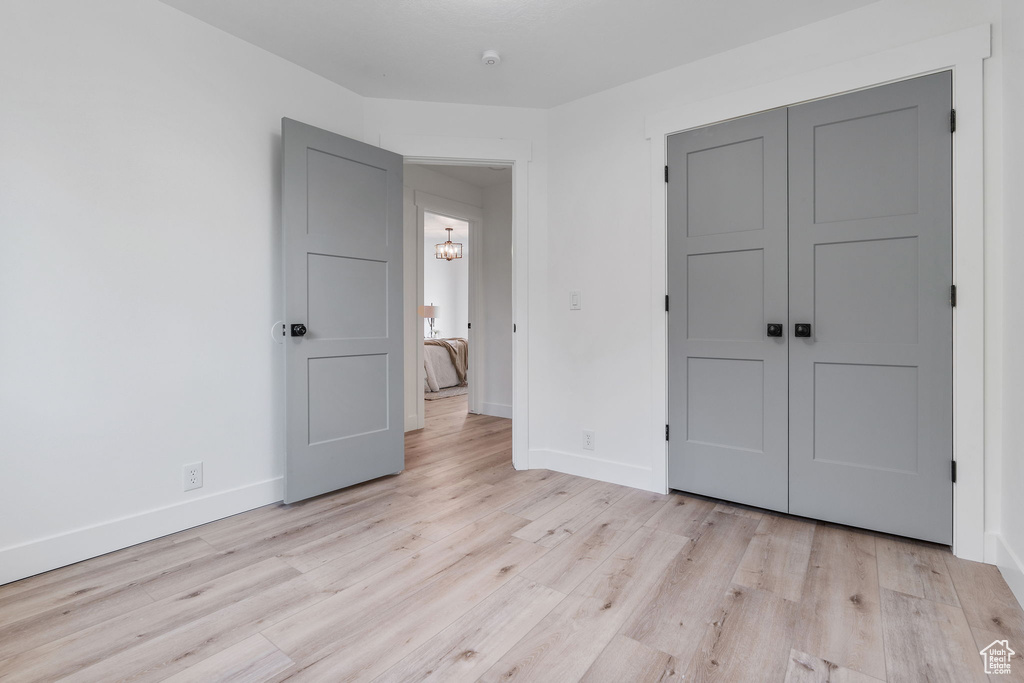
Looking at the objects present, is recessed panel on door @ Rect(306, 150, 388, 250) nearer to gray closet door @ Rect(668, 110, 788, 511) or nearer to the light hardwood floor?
the light hardwood floor

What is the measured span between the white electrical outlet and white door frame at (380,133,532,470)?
175cm

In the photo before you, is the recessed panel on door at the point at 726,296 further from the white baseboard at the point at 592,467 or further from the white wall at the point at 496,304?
the white wall at the point at 496,304

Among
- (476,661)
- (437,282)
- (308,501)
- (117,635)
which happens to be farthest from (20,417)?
(437,282)

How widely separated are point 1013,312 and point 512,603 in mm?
2092

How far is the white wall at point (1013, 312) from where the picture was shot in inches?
68.1

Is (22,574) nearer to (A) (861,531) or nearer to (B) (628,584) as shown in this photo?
(B) (628,584)

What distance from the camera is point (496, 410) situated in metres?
5.28

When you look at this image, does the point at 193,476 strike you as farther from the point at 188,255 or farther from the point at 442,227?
the point at 442,227

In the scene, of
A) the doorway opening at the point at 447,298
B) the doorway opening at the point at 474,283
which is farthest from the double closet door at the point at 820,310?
the doorway opening at the point at 447,298

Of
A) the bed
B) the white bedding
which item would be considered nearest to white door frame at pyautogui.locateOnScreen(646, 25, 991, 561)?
the bed

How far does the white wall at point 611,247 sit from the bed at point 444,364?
3.60 m

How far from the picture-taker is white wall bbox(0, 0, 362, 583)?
1.87 metres

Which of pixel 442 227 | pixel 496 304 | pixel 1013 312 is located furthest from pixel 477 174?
pixel 1013 312

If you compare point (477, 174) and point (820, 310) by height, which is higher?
point (477, 174)
